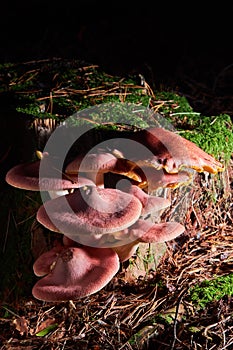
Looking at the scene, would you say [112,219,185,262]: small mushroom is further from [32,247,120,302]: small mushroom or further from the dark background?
the dark background

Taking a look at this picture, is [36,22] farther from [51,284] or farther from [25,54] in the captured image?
[51,284]

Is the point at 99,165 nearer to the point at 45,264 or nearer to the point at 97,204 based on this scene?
the point at 97,204

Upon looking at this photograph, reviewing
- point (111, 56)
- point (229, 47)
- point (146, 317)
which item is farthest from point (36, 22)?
point (146, 317)

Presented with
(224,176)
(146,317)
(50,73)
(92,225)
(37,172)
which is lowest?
(146,317)

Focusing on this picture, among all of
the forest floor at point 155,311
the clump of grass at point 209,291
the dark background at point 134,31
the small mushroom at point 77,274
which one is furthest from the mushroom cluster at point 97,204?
the dark background at point 134,31

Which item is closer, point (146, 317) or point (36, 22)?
point (146, 317)

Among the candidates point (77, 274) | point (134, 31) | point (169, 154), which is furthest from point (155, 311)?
point (134, 31)

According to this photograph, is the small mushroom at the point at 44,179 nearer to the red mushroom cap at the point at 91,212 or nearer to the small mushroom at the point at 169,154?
the red mushroom cap at the point at 91,212
